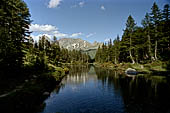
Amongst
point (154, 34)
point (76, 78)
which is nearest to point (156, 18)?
point (154, 34)

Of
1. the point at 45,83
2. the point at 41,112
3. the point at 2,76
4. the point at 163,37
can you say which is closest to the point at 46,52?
the point at 45,83

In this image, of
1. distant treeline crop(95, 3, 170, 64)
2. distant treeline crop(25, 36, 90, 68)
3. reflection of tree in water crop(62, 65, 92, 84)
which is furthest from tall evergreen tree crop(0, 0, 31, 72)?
distant treeline crop(95, 3, 170, 64)

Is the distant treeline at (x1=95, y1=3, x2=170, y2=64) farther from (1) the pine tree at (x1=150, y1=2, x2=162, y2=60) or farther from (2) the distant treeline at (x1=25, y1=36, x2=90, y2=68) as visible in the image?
(2) the distant treeline at (x1=25, y1=36, x2=90, y2=68)

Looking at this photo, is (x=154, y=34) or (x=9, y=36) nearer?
(x=9, y=36)

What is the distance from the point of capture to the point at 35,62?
35.4 meters

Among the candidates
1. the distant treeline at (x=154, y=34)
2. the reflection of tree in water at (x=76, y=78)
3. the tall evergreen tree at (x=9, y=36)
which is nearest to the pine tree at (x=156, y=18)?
the distant treeline at (x=154, y=34)

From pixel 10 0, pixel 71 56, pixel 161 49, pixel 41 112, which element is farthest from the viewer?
pixel 71 56

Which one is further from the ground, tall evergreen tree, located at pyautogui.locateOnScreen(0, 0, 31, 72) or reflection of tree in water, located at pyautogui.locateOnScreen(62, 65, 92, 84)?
tall evergreen tree, located at pyautogui.locateOnScreen(0, 0, 31, 72)

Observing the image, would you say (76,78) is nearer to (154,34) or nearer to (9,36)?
(9,36)

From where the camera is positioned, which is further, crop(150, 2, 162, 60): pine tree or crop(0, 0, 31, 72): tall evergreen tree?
crop(150, 2, 162, 60): pine tree

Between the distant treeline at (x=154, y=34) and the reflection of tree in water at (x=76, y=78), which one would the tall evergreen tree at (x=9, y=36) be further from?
the distant treeline at (x=154, y=34)

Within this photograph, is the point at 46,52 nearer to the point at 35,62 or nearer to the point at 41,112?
the point at 35,62

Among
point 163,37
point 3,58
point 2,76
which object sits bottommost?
point 2,76

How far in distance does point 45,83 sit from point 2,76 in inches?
308
